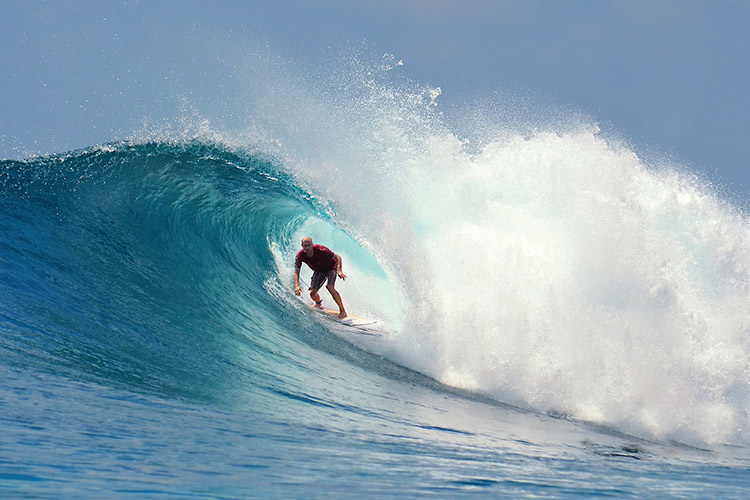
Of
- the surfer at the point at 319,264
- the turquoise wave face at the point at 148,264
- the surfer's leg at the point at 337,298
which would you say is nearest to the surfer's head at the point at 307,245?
the surfer at the point at 319,264

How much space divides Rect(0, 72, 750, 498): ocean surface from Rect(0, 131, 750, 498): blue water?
0.03m

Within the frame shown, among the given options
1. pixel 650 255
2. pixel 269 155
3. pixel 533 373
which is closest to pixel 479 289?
pixel 533 373

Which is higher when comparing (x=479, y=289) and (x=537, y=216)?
(x=537, y=216)

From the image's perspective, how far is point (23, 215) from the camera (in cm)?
841

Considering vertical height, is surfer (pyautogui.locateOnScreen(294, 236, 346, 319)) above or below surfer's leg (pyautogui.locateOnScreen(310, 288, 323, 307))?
above

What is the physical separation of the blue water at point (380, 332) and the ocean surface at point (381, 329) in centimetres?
3

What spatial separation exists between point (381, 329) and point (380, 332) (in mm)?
151

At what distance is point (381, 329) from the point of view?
869 centimetres

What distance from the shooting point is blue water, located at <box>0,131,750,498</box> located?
3312 millimetres

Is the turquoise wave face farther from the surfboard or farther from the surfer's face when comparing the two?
the surfer's face

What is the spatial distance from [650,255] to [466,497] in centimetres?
568

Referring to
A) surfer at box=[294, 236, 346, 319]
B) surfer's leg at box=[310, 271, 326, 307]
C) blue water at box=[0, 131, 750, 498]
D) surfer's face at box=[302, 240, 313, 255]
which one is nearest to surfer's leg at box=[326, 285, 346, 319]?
surfer at box=[294, 236, 346, 319]

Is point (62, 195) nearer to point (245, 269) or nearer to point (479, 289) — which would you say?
point (245, 269)

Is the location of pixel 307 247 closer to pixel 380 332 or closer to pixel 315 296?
pixel 315 296
